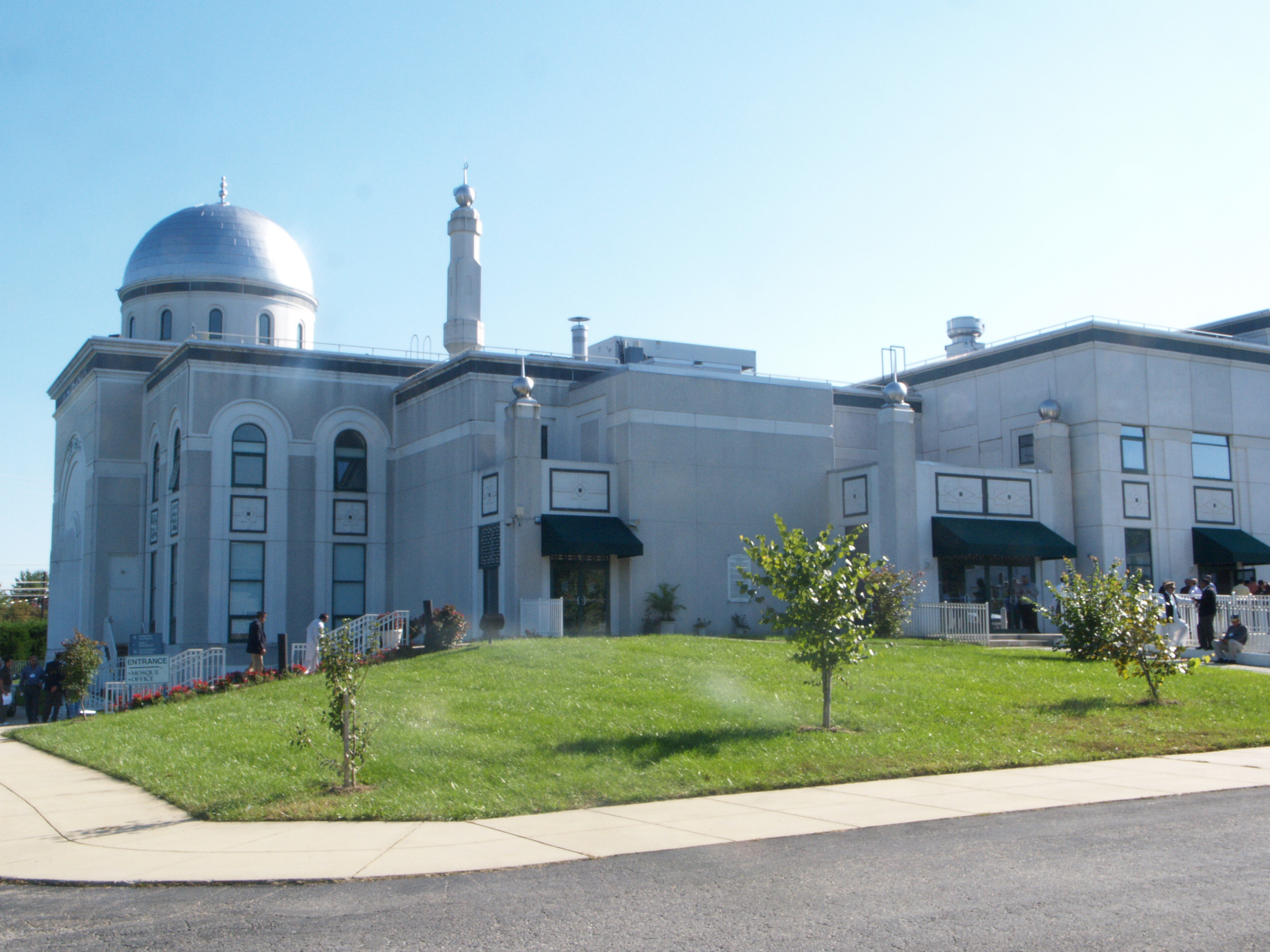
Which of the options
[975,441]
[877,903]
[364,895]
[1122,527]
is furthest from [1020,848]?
[975,441]

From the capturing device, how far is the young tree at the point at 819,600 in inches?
573

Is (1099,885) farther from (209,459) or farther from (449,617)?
(209,459)

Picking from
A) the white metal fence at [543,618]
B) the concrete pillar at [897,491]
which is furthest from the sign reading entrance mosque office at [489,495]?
the concrete pillar at [897,491]

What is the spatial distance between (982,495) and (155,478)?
27.3 metres

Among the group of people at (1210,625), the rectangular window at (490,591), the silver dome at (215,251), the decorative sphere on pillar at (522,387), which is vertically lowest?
the group of people at (1210,625)

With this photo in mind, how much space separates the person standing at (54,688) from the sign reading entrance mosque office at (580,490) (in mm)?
12221

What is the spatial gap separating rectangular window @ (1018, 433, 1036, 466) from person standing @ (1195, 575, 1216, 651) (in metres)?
10.4

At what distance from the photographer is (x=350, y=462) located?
3941cm

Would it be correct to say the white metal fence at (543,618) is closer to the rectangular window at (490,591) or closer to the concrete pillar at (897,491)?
the rectangular window at (490,591)

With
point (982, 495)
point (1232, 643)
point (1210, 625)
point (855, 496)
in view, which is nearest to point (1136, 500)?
point (982, 495)

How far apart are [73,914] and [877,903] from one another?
4934 millimetres

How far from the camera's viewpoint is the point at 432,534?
117 feet

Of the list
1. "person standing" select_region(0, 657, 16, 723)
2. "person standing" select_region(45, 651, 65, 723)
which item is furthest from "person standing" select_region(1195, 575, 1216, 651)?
"person standing" select_region(0, 657, 16, 723)

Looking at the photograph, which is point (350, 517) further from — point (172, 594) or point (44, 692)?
point (44, 692)
